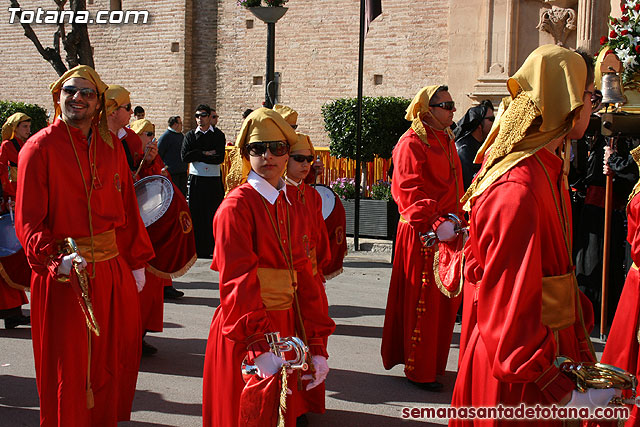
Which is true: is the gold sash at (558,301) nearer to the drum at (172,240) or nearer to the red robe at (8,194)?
the drum at (172,240)

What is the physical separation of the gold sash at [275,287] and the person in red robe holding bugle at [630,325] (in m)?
1.82

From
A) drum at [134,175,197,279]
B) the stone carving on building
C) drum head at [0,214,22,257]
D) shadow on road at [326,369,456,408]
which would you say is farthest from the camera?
the stone carving on building

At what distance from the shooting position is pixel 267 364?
3.45 metres

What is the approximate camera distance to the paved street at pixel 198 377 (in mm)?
5543

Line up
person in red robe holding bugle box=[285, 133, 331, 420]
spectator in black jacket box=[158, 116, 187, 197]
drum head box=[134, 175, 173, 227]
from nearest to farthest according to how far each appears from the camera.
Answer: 1. person in red robe holding bugle box=[285, 133, 331, 420]
2. drum head box=[134, 175, 173, 227]
3. spectator in black jacket box=[158, 116, 187, 197]

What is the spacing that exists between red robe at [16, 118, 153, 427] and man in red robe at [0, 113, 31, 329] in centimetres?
294

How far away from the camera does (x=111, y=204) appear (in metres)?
4.75

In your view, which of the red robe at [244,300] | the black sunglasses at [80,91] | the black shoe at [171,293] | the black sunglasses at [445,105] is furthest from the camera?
the black shoe at [171,293]

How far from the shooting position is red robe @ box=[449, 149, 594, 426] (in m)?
2.81

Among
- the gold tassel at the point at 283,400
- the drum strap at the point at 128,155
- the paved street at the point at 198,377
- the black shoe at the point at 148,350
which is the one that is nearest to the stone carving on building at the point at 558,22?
the paved street at the point at 198,377

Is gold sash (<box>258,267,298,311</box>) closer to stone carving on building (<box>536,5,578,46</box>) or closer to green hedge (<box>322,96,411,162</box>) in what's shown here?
green hedge (<box>322,96,411,162</box>)

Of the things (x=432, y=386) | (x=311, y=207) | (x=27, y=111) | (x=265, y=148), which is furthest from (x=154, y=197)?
(x=27, y=111)

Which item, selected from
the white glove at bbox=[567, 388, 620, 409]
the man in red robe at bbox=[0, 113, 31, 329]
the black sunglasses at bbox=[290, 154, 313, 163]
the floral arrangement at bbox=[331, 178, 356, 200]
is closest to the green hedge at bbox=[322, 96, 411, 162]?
the floral arrangement at bbox=[331, 178, 356, 200]

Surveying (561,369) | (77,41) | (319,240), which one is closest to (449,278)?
(319,240)
